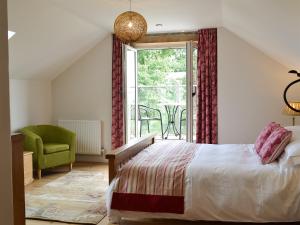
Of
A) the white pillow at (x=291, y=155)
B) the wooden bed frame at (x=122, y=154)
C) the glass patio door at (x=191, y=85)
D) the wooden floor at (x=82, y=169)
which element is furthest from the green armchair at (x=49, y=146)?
the white pillow at (x=291, y=155)

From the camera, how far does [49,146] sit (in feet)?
16.2

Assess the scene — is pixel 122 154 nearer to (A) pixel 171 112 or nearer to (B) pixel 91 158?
(B) pixel 91 158

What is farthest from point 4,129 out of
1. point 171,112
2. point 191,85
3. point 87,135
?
point 171,112

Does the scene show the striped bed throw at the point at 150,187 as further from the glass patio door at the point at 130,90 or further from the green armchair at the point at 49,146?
the glass patio door at the point at 130,90

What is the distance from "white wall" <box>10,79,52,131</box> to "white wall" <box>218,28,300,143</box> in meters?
3.02

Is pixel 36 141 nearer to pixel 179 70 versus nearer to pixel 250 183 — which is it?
pixel 250 183

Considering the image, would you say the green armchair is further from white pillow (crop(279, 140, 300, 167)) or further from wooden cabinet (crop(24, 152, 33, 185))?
white pillow (crop(279, 140, 300, 167))

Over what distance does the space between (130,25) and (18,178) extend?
8.22 feet

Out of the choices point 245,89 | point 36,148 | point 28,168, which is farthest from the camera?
Answer: point 245,89

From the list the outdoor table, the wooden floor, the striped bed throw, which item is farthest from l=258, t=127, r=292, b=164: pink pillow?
the outdoor table

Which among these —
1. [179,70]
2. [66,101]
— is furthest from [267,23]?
[179,70]

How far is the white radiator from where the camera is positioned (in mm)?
5824

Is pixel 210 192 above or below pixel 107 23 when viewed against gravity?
below

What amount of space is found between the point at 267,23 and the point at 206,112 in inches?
85.1
